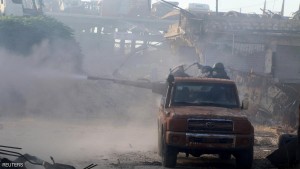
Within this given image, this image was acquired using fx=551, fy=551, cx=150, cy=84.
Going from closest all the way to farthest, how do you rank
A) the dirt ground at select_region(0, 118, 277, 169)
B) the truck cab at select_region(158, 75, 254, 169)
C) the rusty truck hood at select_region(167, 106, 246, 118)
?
the truck cab at select_region(158, 75, 254, 169)
the rusty truck hood at select_region(167, 106, 246, 118)
the dirt ground at select_region(0, 118, 277, 169)

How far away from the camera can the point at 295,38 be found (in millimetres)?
34969

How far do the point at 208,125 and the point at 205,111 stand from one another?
1.78ft

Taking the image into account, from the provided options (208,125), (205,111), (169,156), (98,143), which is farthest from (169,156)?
(98,143)

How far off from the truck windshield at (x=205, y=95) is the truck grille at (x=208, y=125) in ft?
4.05

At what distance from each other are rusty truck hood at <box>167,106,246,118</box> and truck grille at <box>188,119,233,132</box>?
0.14 metres

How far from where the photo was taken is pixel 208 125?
12.2 metres

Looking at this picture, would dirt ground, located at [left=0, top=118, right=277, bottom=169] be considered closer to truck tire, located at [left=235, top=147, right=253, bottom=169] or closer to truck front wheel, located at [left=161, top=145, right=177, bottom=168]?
truck front wheel, located at [left=161, top=145, right=177, bottom=168]

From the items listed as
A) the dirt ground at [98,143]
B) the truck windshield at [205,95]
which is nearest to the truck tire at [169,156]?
the dirt ground at [98,143]

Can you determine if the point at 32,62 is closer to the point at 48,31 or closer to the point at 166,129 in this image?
the point at 48,31

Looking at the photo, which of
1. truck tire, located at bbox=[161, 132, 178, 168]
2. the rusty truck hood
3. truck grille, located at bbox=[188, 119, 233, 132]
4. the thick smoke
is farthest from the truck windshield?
the thick smoke

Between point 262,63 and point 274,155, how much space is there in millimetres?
23270

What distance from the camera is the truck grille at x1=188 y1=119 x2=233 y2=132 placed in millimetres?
12156

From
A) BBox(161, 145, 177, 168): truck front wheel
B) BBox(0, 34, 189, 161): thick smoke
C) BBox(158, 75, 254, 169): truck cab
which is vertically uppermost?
BBox(158, 75, 254, 169): truck cab

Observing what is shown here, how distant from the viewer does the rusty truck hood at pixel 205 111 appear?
12273 millimetres
